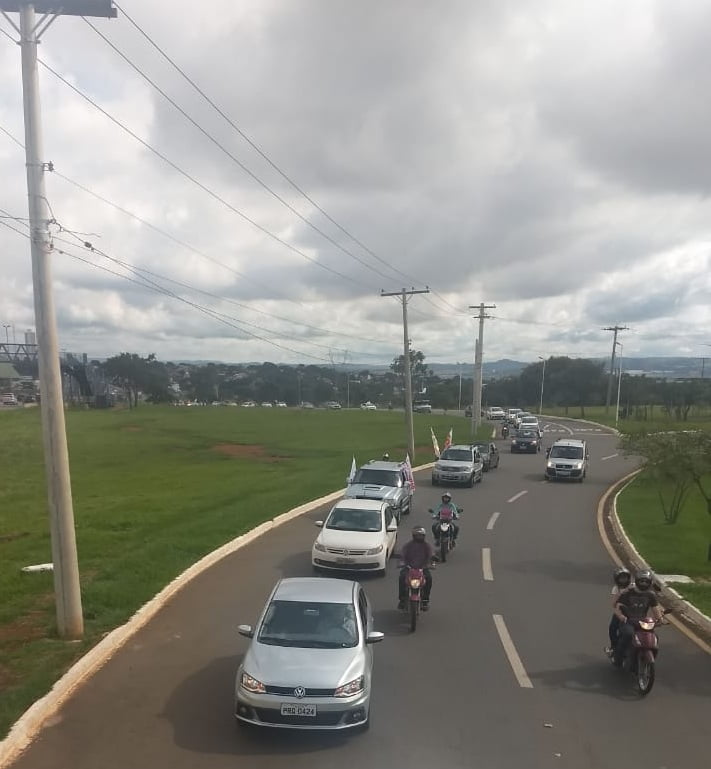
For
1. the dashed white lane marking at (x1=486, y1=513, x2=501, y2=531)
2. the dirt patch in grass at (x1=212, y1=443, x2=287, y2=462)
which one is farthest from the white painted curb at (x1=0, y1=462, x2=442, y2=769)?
the dirt patch in grass at (x1=212, y1=443, x2=287, y2=462)

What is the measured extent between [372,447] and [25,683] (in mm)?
45945

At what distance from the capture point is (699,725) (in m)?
8.65

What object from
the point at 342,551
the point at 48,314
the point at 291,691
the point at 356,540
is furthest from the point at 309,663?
the point at 356,540

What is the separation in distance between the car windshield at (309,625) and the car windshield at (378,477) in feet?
50.0

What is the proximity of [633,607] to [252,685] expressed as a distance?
5286mm

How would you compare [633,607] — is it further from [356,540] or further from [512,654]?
[356,540]

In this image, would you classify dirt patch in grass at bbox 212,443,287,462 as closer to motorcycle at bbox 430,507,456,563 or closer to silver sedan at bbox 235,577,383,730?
motorcycle at bbox 430,507,456,563

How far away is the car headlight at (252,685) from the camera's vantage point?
8.05m

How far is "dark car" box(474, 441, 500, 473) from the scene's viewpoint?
135 ft

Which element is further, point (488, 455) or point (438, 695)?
point (488, 455)

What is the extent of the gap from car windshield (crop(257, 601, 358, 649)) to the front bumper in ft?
2.91

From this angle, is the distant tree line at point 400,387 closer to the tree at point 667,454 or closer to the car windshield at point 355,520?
the tree at point 667,454

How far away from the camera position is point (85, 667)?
9828mm

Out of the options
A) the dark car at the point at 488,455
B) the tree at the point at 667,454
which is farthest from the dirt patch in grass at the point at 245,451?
the tree at the point at 667,454
